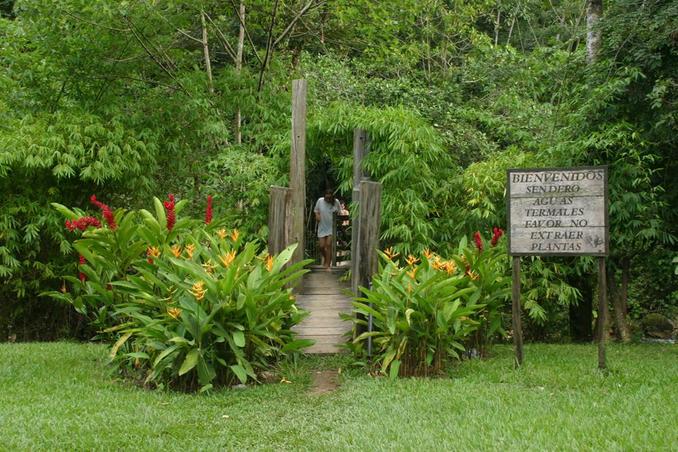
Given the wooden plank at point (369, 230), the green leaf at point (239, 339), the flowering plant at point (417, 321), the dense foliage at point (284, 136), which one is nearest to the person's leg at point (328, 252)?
the dense foliage at point (284, 136)

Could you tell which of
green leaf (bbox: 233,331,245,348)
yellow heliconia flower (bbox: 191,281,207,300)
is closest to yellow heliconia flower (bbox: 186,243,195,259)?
yellow heliconia flower (bbox: 191,281,207,300)

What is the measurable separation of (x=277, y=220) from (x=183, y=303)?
2.27 metres

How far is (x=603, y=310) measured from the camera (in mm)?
6441

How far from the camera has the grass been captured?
4449 millimetres

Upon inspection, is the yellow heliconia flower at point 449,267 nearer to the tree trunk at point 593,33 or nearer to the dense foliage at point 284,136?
the dense foliage at point 284,136

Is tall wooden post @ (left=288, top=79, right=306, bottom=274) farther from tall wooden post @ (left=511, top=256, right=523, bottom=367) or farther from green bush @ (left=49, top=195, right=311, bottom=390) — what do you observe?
tall wooden post @ (left=511, top=256, right=523, bottom=367)

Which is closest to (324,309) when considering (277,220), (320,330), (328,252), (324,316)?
(324,316)

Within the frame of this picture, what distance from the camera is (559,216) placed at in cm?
657

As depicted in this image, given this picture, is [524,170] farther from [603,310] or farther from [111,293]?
[111,293]

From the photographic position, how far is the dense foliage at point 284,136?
8.64 metres

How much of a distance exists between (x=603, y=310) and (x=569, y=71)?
4.13 meters

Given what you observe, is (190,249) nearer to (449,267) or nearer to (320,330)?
(320,330)

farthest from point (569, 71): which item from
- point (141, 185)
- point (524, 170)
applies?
point (141, 185)

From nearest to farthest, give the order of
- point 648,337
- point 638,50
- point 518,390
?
point 518,390
point 638,50
point 648,337
